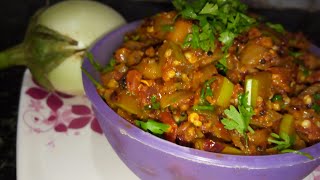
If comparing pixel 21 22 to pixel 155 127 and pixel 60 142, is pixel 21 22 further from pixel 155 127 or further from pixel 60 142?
pixel 155 127

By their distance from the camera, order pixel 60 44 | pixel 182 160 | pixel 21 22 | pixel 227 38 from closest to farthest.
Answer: pixel 182 160
pixel 227 38
pixel 60 44
pixel 21 22

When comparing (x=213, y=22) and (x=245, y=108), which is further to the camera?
(x=213, y=22)

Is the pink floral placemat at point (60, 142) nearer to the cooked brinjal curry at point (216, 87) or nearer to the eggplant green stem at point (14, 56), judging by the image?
the eggplant green stem at point (14, 56)

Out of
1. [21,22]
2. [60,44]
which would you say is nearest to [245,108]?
[60,44]

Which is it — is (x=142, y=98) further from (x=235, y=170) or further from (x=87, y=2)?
(x=87, y=2)

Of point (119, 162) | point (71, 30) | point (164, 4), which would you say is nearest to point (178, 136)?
point (119, 162)

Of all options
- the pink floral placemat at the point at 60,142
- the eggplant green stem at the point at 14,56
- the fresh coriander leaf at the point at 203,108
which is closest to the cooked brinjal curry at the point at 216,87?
the fresh coriander leaf at the point at 203,108
